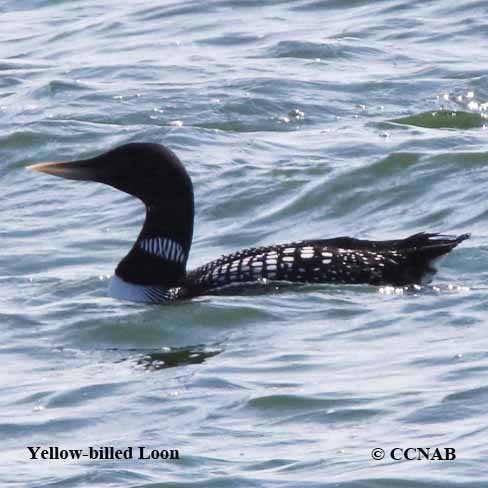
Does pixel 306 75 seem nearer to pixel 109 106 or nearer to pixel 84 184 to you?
pixel 109 106

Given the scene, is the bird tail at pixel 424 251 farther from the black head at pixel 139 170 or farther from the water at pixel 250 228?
the black head at pixel 139 170

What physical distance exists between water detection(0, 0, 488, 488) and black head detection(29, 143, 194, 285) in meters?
0.33

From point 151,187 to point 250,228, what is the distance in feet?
4.41

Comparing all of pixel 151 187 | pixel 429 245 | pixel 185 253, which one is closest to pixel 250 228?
pixel 185 253

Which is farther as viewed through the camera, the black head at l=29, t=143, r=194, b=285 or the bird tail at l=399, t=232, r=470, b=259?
the black head at l=29, t=143, r=194, b=285

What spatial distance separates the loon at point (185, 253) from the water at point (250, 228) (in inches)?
4.9

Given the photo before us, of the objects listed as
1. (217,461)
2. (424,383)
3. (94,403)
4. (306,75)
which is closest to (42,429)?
(94,403)

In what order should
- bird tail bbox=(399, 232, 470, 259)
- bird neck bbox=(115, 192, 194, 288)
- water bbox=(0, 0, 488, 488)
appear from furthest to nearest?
1. bird neck bbox=(115, 192, 194, 288)
2. bird tail bbox=(399, 232, 470, 259)
3. water bbox=(0, 0, 488, 488)

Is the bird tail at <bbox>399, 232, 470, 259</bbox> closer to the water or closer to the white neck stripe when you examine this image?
the water

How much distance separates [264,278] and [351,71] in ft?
16.5

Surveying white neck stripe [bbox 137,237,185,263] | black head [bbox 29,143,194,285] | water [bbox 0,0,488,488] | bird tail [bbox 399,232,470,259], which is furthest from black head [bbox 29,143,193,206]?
bird tail [bbox 399,232,470,259]

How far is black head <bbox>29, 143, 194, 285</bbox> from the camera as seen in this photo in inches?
376

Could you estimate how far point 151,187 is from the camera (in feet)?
31.5

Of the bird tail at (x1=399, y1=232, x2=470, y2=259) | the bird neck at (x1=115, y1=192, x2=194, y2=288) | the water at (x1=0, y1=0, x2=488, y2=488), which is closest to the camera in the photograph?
the water at (x1=0, y1=0, x2=488, y2=488)
